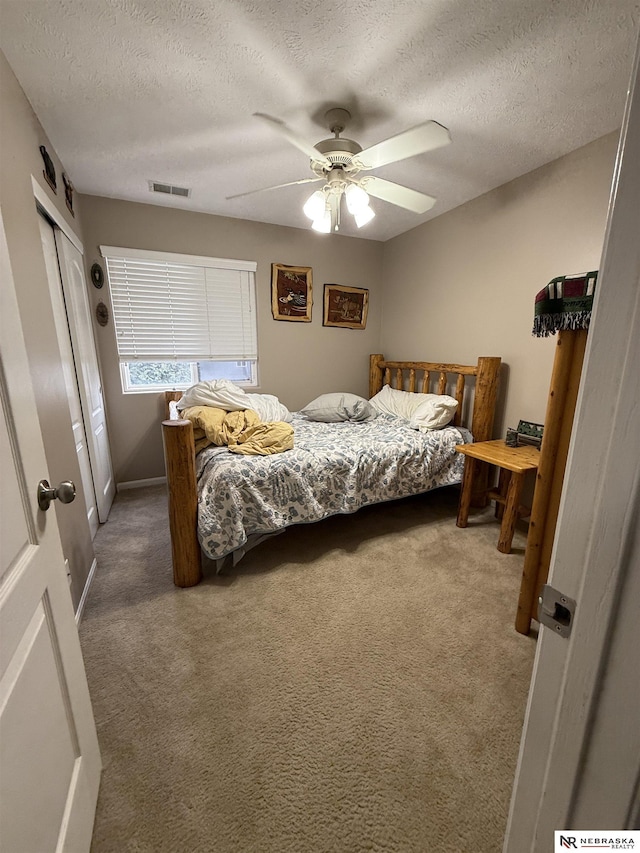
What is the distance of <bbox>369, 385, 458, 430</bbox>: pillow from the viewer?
2.85 meters

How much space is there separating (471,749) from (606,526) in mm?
1258

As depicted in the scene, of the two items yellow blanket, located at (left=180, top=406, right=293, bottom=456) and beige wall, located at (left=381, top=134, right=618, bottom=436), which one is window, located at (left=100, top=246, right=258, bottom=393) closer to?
yellow blanket, located at (left=180, top=406, right=293, bottom=456)

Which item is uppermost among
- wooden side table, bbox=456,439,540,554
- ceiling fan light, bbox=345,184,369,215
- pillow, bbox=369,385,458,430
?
ceiling fan light, bbox=345,184,369,215

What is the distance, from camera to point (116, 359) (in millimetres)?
3150

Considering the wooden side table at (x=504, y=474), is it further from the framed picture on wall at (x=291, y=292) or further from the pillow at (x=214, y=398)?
the framed picture on wall at (x=291, y=292)

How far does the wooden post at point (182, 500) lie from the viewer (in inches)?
70.8

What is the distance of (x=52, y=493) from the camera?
84 centimetres

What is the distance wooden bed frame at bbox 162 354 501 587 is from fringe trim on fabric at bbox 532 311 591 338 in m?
1.22

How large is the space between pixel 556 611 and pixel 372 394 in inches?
144

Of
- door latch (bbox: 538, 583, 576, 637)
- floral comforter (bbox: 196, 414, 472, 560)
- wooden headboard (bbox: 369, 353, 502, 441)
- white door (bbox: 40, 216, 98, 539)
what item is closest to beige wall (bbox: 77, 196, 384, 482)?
wooden headboard (bbox: 369, 353, 502, 441)

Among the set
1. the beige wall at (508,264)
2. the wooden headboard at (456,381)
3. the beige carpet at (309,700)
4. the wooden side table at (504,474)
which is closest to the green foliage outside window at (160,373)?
the beige carpet at (309,700)

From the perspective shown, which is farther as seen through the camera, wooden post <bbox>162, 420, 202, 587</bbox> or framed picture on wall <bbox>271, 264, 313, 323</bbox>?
framed picture on wall <bbox>271, 264, 313, 323</bbox>

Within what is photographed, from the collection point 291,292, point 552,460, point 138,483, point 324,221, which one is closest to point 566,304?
point 552,460

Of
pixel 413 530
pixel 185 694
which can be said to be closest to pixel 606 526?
pixel 185 694
